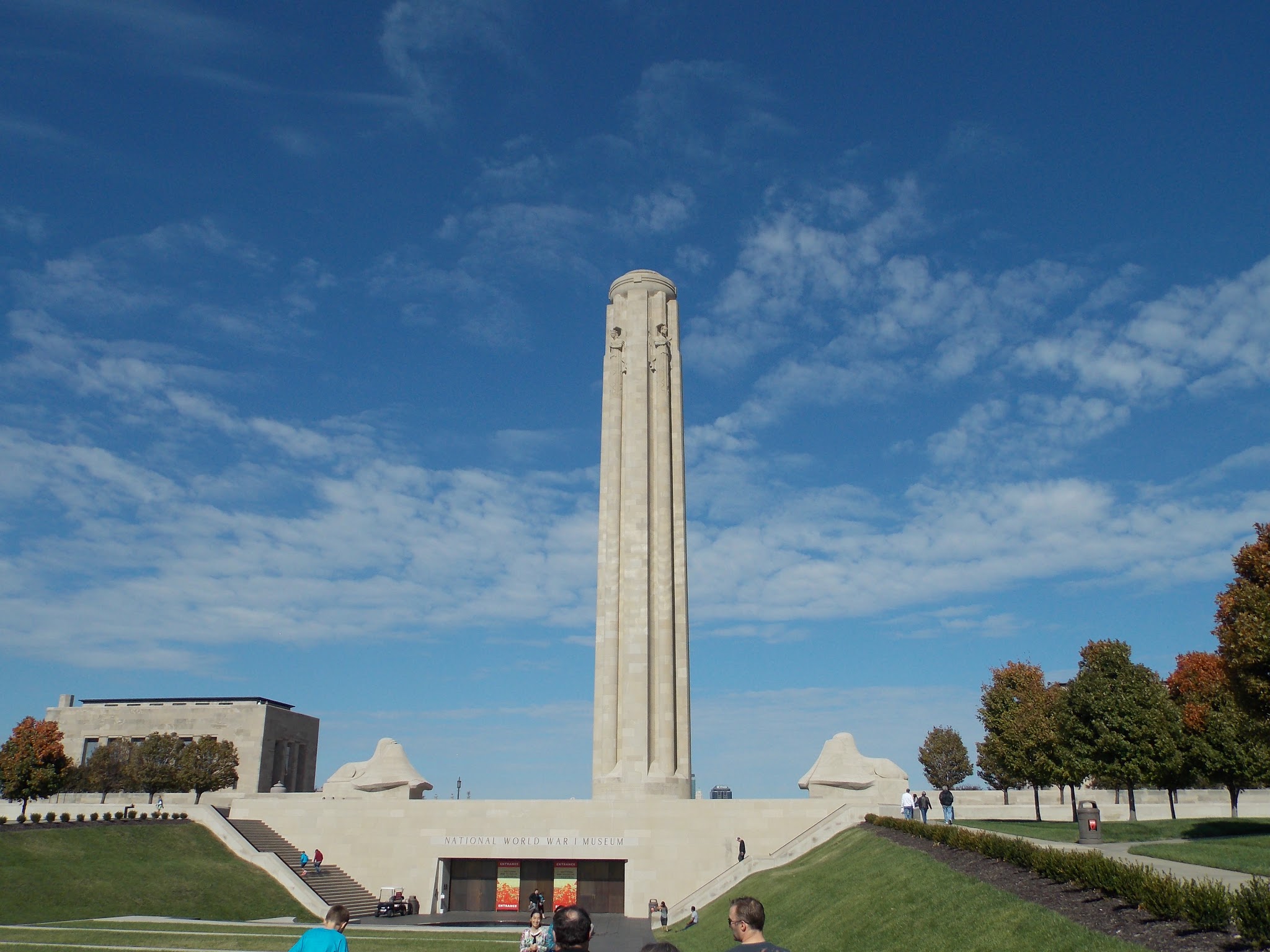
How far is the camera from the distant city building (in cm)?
7419

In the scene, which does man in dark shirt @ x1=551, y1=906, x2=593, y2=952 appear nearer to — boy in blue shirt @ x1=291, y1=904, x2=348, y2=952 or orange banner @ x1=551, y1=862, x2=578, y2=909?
boy in blue shirt @ x1=291, y1=904, x2=348, y2=952

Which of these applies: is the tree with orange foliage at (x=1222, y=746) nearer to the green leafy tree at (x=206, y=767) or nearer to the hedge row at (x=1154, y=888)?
the hedge row at (x=1154, y=888)

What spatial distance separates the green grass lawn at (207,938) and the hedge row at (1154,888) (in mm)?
13206

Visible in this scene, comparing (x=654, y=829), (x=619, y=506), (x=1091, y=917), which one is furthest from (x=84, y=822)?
(x=1091, y=917)

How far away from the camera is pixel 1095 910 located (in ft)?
51.4

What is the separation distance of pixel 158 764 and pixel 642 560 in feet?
122

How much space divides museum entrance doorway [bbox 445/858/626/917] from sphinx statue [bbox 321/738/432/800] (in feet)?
18.2

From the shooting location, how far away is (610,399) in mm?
60000

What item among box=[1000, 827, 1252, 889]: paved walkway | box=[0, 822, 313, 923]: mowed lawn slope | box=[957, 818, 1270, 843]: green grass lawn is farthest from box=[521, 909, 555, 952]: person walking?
box=[0, 822, 313, 923]: mowed lawn slope

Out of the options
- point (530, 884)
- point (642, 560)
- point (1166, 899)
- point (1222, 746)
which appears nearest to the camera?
point (1166, 899)

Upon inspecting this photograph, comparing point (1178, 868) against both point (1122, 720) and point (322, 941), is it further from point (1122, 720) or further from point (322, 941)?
point (1122, 720)

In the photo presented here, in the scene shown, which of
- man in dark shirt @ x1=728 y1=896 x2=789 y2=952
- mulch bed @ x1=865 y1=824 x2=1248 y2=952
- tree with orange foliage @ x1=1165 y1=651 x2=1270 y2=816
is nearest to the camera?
man in dark shirt @ x1=728 y1=896 x2=789 y2=952

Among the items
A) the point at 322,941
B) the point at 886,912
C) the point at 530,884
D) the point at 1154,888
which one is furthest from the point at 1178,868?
the point at 530,884

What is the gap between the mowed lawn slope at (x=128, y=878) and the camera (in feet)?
118
